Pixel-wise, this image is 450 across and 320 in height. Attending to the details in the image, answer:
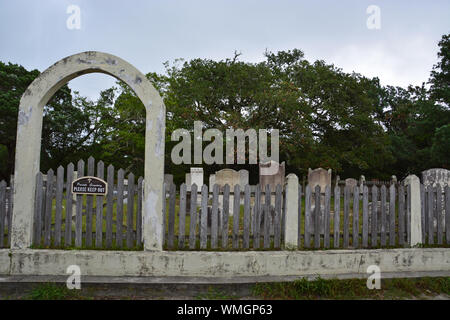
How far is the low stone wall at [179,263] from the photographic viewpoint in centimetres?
444

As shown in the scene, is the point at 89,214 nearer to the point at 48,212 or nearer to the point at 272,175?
the point at 48,212

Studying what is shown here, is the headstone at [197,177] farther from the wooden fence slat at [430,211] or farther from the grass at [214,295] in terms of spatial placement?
the wooden fence slat at [430,211]

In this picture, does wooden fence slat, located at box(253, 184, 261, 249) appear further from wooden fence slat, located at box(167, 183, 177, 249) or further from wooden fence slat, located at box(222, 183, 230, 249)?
wooden fence slat, located at box(167, 183, 177, 249)

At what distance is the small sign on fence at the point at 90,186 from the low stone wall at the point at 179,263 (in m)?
0.95

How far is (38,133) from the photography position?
479 centimetres

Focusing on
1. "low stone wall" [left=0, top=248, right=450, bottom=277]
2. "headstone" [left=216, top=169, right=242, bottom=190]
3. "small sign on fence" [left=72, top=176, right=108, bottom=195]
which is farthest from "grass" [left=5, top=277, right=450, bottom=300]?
"headstone" [left=216, top=169, right=242, bottom=190]

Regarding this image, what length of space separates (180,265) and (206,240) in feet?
2.04

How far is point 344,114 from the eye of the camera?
22531 mm

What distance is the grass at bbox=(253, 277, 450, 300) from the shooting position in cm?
428

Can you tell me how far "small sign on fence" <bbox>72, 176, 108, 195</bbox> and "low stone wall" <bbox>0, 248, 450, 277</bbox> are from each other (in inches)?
37.3

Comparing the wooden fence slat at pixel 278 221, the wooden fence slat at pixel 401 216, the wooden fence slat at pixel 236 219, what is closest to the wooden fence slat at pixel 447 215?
the wooden fence slat at pixel 401 216

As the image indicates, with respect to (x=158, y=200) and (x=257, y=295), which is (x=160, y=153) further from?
(x=257, y=295)

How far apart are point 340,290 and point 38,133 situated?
5.49 metres
